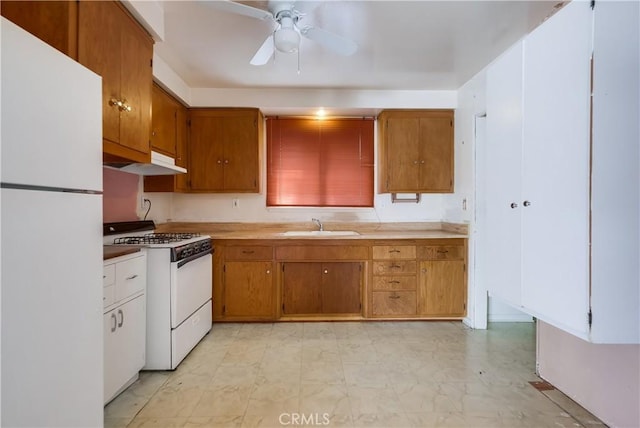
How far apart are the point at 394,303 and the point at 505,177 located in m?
1.85

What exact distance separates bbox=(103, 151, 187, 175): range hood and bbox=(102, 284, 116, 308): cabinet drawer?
0.94m

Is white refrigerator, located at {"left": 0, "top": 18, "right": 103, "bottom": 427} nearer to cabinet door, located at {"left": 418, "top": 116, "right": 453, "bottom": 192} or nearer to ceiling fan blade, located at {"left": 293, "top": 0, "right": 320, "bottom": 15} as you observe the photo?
ceiling fan blade, located at {"left": 293, "top": 0, "right": 320, "bottom": 15}

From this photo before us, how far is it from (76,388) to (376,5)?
8.04ft

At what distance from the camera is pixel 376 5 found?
198 centimetres

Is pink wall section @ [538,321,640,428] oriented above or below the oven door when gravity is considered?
below

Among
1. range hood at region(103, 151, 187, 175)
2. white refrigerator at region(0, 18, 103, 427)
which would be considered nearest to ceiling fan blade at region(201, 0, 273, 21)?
white refrigerator at region(0, 18, 103, 427)

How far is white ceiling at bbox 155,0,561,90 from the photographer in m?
2.03

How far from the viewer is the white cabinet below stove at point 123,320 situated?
1.77 meters

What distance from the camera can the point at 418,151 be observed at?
344 cm

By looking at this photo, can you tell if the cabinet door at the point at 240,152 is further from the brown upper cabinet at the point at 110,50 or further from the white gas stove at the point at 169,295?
the brown upper cabinet at the point at 110,50

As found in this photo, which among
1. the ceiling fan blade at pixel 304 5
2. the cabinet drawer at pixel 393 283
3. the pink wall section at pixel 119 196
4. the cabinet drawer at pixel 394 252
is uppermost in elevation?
the ceiling fan blade at pixel 304 5

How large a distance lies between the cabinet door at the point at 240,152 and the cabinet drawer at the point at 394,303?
1797mm

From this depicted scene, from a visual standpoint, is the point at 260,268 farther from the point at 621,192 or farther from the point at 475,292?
the point at 621,192

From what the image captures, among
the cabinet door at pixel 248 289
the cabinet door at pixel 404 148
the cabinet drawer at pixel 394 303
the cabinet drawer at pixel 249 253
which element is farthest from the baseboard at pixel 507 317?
the cabinet drawer at pixel 249 253
